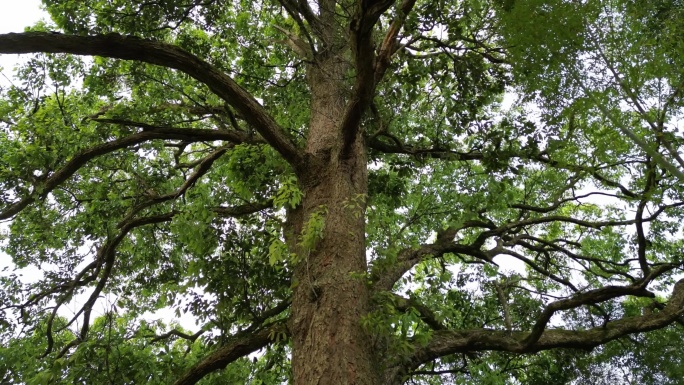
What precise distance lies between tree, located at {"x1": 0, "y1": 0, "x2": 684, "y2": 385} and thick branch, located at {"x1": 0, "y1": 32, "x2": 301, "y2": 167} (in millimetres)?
15

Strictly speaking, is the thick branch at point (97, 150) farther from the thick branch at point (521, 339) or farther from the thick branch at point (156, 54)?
the thick branch at point (521, 339)

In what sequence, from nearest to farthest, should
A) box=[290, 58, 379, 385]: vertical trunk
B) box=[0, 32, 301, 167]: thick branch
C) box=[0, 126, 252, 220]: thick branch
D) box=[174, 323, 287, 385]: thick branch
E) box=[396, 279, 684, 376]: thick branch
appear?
box=[290, 58, 379, 385]: vertical trunk
box=[0, 32, 301, 167]: thick branch
box=[174, 323, 287, 385]: thick branch
box=[396, 279, 684, 376]: thick branch
box=[0, 126, 252, 220]: thick branch

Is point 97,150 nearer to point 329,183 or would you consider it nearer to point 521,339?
point 329,183

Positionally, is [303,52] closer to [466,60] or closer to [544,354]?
[466,60]

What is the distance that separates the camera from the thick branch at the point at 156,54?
10.6ft

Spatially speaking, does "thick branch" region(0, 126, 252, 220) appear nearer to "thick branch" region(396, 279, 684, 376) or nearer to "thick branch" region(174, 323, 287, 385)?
"thick branch" region(174, 323, 287, 385)

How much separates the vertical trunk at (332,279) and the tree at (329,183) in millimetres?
17

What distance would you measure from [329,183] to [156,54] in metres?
1.68

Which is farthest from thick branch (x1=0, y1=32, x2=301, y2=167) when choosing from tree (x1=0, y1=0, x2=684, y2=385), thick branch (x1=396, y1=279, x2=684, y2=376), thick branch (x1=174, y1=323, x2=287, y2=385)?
thick branch (x1=396, y1=279, x2=684, y2=376)

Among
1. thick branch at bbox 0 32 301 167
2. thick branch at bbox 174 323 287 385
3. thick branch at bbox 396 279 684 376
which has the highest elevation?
thick branch at bbox 0 32 301 167

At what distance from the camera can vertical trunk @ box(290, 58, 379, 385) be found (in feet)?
9.89

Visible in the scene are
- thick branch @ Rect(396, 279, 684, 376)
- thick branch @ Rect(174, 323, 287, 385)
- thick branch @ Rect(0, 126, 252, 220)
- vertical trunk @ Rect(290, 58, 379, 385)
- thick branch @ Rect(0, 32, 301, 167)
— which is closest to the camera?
vertical trunk @ Rect(290, 58, 379, 385)

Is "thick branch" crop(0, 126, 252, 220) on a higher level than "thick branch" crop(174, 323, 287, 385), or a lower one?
higher

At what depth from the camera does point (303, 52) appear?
644cm
